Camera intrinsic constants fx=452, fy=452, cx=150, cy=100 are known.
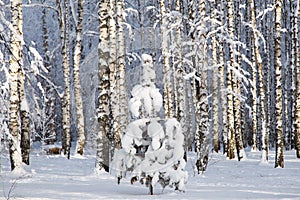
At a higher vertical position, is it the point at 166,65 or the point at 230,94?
the point at 166,65

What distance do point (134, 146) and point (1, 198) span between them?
8.38 feet

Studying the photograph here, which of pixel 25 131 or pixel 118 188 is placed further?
pixel 25 131

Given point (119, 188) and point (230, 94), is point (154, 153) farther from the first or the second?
point (230, 94)

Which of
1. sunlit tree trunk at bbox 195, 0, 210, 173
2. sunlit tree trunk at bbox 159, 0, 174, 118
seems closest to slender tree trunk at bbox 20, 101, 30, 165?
sunlit tree trunk at bbox 195, 0, 210, 173

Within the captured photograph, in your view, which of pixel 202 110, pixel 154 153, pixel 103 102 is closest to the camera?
pixel 154 153

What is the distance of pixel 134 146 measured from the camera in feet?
28.1

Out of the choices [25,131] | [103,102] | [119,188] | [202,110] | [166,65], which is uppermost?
[166,65]

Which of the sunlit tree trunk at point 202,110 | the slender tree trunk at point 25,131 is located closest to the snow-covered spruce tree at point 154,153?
the sunlit tree trunk at point 202,110

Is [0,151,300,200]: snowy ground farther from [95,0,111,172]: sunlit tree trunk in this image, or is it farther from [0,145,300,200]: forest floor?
[95,0,111,172]: sunlit tree trunk

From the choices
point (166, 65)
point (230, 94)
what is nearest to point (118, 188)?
point (230, 94)

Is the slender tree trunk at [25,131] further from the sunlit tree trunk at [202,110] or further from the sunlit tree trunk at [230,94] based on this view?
the sunlit tree trunk at [230,94]

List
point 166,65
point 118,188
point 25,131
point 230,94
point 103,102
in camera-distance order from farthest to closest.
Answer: point 166,65 → point 230,94 → point 25,131 → point 103,102 → point 118,188

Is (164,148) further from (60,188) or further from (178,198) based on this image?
(60,188)

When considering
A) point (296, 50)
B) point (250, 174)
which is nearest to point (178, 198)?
point (250, 174)
